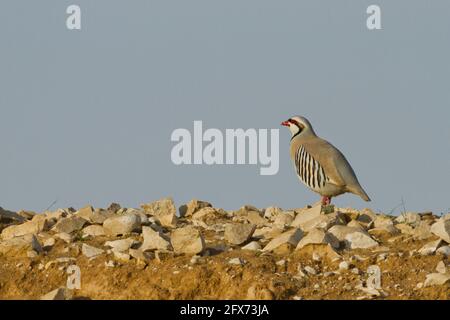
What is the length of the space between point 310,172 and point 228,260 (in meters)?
5.31

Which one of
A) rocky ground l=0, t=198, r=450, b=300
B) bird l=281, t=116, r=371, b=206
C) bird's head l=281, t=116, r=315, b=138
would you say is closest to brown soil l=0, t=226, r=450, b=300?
rocky ground l=0, t=198, r=450, b=300

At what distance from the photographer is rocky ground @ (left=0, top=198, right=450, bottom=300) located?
712 centimetres

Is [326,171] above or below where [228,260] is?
above

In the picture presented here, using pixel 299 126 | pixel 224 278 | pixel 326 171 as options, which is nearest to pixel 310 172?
pixel 326 171

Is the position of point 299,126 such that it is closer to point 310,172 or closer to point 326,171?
point 310,172

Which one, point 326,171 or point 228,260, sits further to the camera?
point 326,171

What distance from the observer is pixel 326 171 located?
41.0ft

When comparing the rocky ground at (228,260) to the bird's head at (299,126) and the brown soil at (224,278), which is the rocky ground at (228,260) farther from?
the bird's head at (299,126)

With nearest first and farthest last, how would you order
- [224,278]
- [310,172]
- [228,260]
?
[224,278], [228,260], [310,172]

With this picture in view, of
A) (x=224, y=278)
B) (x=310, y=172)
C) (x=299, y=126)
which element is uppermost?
(x=299, y=126)

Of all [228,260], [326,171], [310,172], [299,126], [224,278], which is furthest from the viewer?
[299,126]

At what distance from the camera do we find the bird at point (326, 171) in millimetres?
12539
